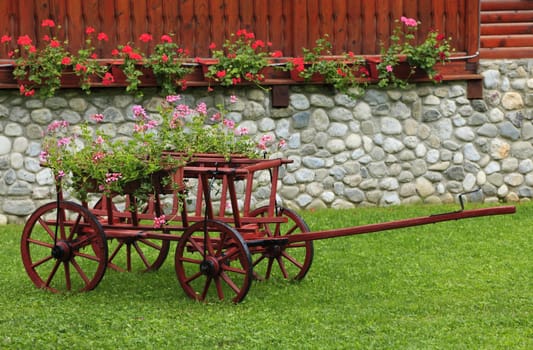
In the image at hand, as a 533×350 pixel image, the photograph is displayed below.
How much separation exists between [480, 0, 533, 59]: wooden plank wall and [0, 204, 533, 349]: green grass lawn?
326 centimetres

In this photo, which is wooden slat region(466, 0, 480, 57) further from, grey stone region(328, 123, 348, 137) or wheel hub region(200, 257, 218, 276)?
wheel hub region(200, 257, 218, 276)

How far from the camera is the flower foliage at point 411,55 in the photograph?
11227 millimetres

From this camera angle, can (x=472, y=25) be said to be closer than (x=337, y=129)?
No

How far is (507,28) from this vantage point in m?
11.9

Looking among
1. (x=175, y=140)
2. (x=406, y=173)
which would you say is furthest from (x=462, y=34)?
(x=175, y=140)

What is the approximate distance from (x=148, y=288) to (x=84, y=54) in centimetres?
382

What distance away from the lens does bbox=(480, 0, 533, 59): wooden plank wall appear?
11.8 m

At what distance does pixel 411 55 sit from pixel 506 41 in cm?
133

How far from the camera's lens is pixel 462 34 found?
11617mm

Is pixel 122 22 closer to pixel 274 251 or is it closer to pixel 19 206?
pixel 19 206

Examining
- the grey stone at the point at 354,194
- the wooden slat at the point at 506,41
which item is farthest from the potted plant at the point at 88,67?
the wooden slat at the point at 506,41

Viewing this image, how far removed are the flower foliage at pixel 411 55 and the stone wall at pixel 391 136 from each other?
0.64 feet

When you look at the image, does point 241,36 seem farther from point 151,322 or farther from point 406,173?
point 151,322

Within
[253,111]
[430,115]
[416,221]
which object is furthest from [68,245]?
[430,115]
